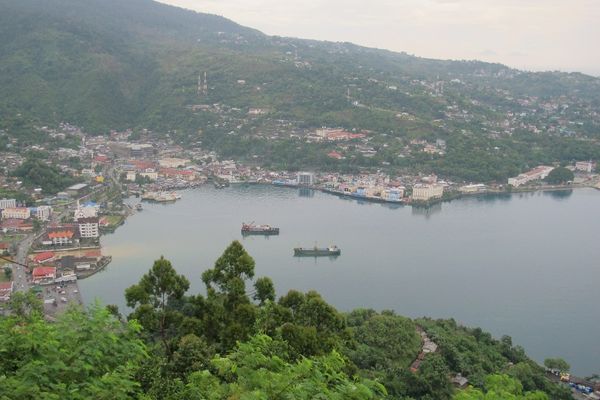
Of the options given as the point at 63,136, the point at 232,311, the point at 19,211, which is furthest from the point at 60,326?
the point at 63,136

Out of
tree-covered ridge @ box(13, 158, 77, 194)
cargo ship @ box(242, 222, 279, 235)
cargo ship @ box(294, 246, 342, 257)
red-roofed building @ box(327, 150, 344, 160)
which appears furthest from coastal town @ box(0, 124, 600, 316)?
cargo ship @ box(294, 246, 342, 257)

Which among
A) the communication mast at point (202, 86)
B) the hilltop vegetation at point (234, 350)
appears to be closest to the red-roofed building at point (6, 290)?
the hilltop vegetation at point (234, 350)

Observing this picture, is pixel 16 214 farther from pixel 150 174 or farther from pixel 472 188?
pixel 472 188

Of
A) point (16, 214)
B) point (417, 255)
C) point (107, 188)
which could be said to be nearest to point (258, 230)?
point (417, 255)

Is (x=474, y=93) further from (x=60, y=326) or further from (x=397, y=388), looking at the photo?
(x=60, y=326)

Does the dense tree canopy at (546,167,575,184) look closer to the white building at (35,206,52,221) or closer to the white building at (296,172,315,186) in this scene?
the white building at (296,172,315,186)
